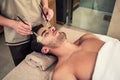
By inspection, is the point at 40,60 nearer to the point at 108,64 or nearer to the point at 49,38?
the point at 49,38

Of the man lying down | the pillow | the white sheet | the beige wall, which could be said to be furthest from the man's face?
the beige wall

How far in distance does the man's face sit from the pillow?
0.40 feet

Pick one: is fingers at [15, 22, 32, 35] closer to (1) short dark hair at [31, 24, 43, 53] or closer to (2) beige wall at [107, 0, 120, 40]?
(1) short dark hair at [31, 24, 43, 53]

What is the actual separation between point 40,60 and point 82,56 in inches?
13.9

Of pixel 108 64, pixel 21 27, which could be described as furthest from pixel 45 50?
pixel 108 64

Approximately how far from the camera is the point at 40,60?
52.2 inches

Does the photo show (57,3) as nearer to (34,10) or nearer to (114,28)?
(114,28)

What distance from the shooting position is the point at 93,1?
2.86 m

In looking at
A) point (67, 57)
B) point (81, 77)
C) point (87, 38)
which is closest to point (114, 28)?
point (87, 38)

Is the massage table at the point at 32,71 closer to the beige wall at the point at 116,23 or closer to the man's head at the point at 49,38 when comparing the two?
the man's head at the point at 49,38

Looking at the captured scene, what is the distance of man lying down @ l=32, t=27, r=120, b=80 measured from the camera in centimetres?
110

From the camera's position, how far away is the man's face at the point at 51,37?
4.28ft

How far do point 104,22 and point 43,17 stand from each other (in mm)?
1665

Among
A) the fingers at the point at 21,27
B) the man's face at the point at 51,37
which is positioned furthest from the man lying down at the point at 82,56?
the fingers at the point at 21,27
